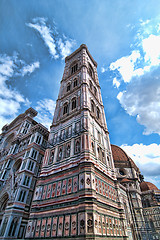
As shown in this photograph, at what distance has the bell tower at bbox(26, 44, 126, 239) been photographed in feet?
36.9

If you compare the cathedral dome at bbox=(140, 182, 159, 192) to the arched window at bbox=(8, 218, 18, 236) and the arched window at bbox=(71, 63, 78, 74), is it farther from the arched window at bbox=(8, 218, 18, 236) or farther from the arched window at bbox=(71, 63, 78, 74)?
the arched window at bbox=(71, 63, 78, 74)

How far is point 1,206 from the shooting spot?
67.7 ft

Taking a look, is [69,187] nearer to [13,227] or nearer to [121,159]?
[13,227]

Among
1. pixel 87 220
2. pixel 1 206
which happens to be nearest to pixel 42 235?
pixel 87 220

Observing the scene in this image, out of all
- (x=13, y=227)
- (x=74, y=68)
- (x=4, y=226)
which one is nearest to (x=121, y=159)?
(x=74, y=68)

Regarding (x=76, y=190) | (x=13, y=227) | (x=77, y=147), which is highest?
(x=77, y=147)

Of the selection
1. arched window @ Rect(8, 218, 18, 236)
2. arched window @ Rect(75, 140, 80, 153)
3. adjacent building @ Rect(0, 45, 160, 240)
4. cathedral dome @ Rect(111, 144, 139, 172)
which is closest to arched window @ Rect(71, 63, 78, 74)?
adjacent building @ Rect(0, 45, 160, 240)

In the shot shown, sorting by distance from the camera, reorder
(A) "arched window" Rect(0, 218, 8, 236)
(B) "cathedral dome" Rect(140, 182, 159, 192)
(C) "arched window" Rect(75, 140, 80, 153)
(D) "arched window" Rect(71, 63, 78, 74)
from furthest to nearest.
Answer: (B) "cathedral dome" Rect(140, 182, 159, 192)
(D) "arched window" Rect(71, 63, 78, 74)
(C) "arched window" Rect(75, 140, 80, 153)
(A) "arched window" Rect(0, 218, 8, 236)

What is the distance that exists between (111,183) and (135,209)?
14.4 meters

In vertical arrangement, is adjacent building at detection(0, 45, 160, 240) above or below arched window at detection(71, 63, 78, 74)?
below

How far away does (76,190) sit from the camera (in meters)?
12.9

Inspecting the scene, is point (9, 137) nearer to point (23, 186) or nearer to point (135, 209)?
point (23, 186)

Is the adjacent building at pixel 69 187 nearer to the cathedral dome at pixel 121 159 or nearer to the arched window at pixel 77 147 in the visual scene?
the arched window at pixel 77 147

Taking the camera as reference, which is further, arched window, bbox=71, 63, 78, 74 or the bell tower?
arched window, bbox=71, 63, 78, 74
